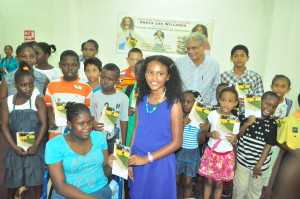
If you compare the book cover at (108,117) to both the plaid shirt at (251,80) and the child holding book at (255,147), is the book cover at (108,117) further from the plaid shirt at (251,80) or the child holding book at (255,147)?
the plaid shirt at (251,80)

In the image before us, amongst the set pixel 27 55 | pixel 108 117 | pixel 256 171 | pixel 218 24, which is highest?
pixel 218 24

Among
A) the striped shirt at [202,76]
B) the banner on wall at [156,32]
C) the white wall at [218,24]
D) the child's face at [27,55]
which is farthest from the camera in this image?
the banner on wall at [156,32]

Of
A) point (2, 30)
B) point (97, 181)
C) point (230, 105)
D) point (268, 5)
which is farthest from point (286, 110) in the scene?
point (2, 30)

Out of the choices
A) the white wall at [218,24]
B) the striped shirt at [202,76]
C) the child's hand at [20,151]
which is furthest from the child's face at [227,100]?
the white wall at [218,24]

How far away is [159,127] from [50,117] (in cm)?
156

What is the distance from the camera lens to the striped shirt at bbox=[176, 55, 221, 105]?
343cm

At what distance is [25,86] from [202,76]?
218 centimetres

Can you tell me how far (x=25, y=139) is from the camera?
2539 millimetres

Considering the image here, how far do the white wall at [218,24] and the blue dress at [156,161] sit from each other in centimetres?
531

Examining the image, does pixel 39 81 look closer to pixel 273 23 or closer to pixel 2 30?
pixel 273 23

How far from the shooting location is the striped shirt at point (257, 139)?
286cm

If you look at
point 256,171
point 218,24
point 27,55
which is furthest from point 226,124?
point 218,24

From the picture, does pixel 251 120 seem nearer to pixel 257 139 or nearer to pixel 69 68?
pixel 257 139

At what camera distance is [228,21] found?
22.3 ft
